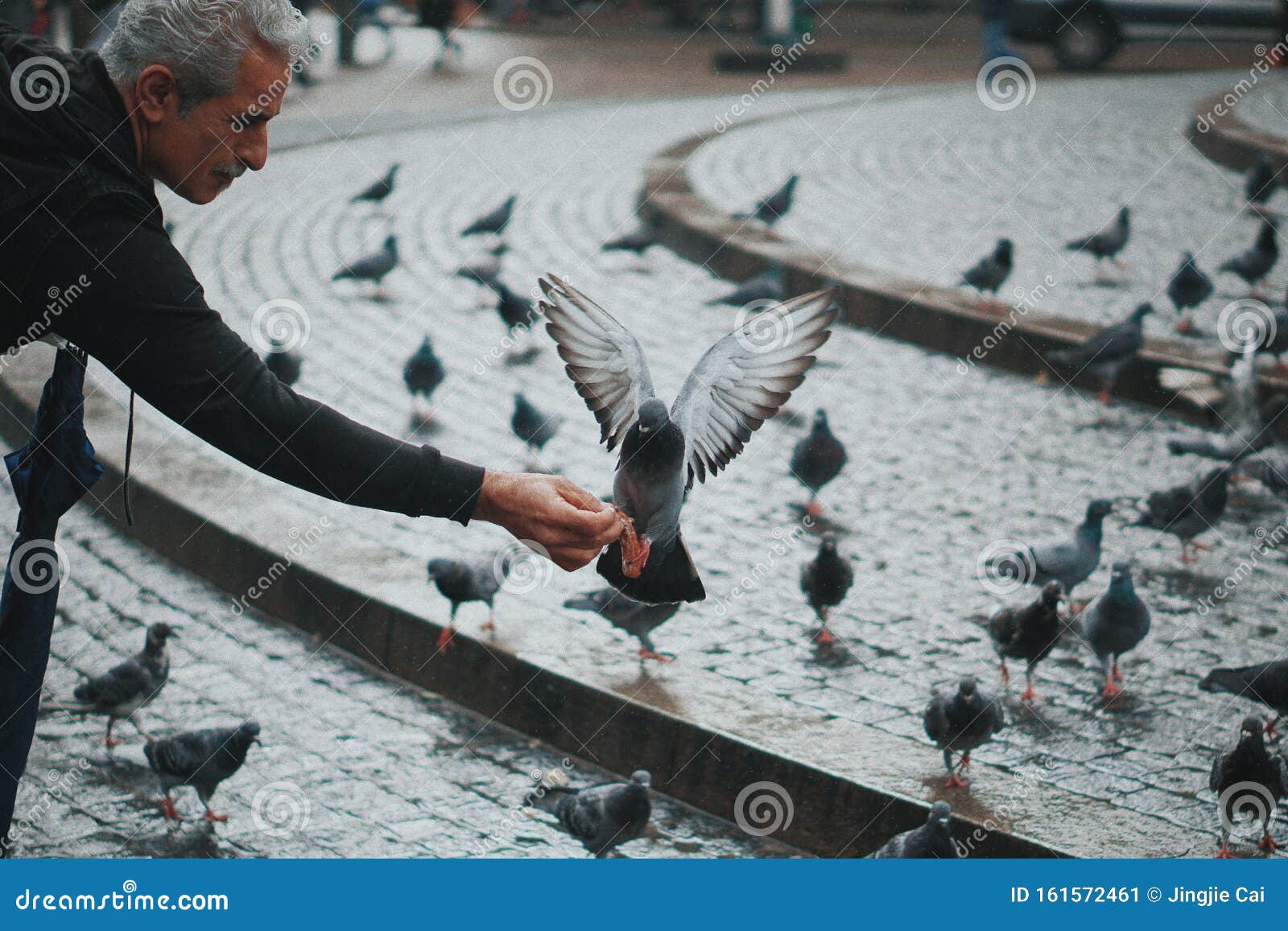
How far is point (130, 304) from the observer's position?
2.17 meters

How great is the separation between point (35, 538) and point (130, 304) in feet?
2.48

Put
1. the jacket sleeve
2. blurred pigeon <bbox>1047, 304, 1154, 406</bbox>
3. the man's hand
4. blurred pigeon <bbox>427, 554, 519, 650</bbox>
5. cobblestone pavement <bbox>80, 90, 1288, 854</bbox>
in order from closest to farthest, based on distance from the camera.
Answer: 1. the jacket sleeve
2. the man's hand
3. cobblestone pavement <bbox>80, 90, 1288, 854</bbox>
4. blurred pigeon <bbox>427, 554, 519, 650</bbox>
5. blurred pigeon <bbox>1047, 304, 1154, 406</bbox>

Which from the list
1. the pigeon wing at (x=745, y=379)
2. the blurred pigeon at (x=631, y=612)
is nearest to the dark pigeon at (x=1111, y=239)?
the blurred pigeon at (x=631, y=612)

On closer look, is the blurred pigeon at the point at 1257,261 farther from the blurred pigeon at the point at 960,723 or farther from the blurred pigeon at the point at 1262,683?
the blurred pigeon at the point at 960,723

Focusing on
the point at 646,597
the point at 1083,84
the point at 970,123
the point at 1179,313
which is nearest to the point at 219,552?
the point at 646,597

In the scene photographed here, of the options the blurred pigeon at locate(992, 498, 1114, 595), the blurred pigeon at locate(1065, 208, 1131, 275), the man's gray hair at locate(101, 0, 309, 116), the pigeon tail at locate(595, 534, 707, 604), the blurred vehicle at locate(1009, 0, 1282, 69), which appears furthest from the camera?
the blurred vehicle at locate(1009, 0, 1282, 69)

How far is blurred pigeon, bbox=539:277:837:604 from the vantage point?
2904 millimetres

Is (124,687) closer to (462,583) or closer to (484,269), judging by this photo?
(462,583)

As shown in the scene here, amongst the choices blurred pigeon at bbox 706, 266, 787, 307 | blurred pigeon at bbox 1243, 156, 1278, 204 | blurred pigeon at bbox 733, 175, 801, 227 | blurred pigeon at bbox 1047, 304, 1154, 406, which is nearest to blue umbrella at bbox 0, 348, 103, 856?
blurred pigeon at bbox 706, 266, 787, 307

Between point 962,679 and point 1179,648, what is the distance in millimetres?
1382

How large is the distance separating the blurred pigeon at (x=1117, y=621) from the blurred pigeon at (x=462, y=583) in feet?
6.54

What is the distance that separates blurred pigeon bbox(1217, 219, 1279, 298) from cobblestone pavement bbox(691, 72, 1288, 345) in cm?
28

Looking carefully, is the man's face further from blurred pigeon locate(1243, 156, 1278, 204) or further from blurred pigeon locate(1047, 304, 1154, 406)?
blurred pigeon locate(1243, 156, 1278, 204)

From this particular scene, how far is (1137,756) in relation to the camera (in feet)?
15.3
